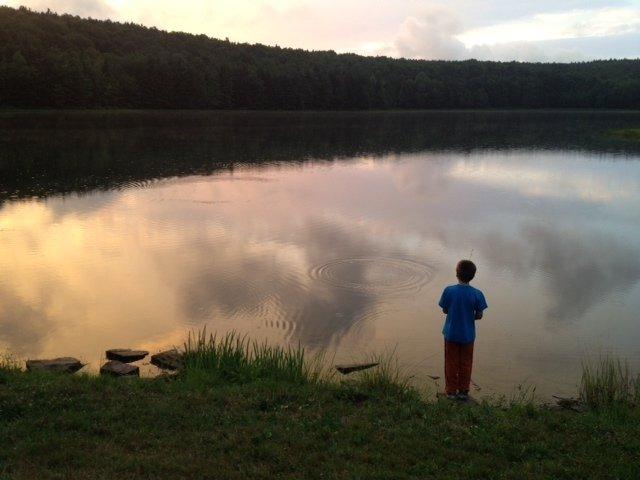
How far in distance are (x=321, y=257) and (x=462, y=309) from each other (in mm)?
7526

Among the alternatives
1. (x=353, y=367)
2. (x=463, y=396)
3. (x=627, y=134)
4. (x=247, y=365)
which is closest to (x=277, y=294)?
(x=353, y=367)

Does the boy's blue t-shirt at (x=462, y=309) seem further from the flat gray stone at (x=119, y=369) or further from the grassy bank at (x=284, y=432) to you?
the flat gray stone at (x=119, y=369)

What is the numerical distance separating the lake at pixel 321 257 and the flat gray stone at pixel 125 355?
28 centimetres

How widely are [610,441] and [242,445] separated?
129 inches

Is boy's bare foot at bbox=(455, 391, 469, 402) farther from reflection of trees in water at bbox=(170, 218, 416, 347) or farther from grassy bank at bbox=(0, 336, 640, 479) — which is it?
reflection of trees in water at bbox=(170, 218, 416, 347)

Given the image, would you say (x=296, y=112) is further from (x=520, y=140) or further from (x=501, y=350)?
(x=501, y=350)

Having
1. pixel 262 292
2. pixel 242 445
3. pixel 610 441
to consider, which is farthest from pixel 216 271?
pixel 610 441

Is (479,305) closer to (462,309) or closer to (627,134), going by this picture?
(462,309)

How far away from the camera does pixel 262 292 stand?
12.0 meters

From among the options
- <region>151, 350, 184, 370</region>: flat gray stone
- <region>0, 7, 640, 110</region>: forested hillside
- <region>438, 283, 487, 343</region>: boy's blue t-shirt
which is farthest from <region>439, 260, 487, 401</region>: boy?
<region>0, 7, 640, 110</region>: forested hillside

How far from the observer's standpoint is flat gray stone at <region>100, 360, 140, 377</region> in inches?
307

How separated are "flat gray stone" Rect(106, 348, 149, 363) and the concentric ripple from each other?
4.71 metres

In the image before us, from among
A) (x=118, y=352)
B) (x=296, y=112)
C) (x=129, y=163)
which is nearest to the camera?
(x=118, y=352)

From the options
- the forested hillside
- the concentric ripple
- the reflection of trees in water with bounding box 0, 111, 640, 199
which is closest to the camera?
the concentric ripple
